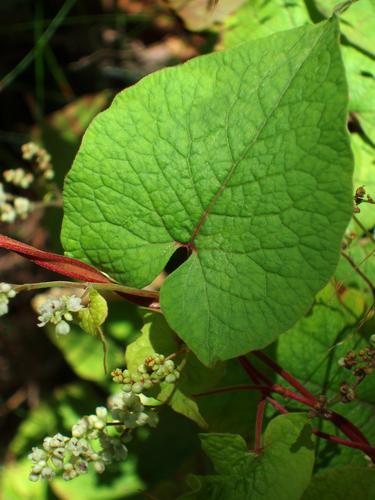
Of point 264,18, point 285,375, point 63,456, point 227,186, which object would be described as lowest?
point 63,456

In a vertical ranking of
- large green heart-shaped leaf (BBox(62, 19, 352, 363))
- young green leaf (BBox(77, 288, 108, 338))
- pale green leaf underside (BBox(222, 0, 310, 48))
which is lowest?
young green leaf (BBox(77, 288, 108, 338))

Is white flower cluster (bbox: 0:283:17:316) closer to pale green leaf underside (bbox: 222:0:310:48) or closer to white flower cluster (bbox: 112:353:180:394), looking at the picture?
white flower cluster (bbox: 112:353:180:394)

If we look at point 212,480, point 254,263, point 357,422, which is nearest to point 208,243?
point 254,263

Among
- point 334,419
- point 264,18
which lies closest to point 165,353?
point 334,419

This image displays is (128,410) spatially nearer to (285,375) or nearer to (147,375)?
(147,375)

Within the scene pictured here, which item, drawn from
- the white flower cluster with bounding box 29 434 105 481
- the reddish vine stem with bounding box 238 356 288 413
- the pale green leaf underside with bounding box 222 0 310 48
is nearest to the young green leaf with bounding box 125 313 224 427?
the reddish vine stem with bounding box 238 356 288 413
